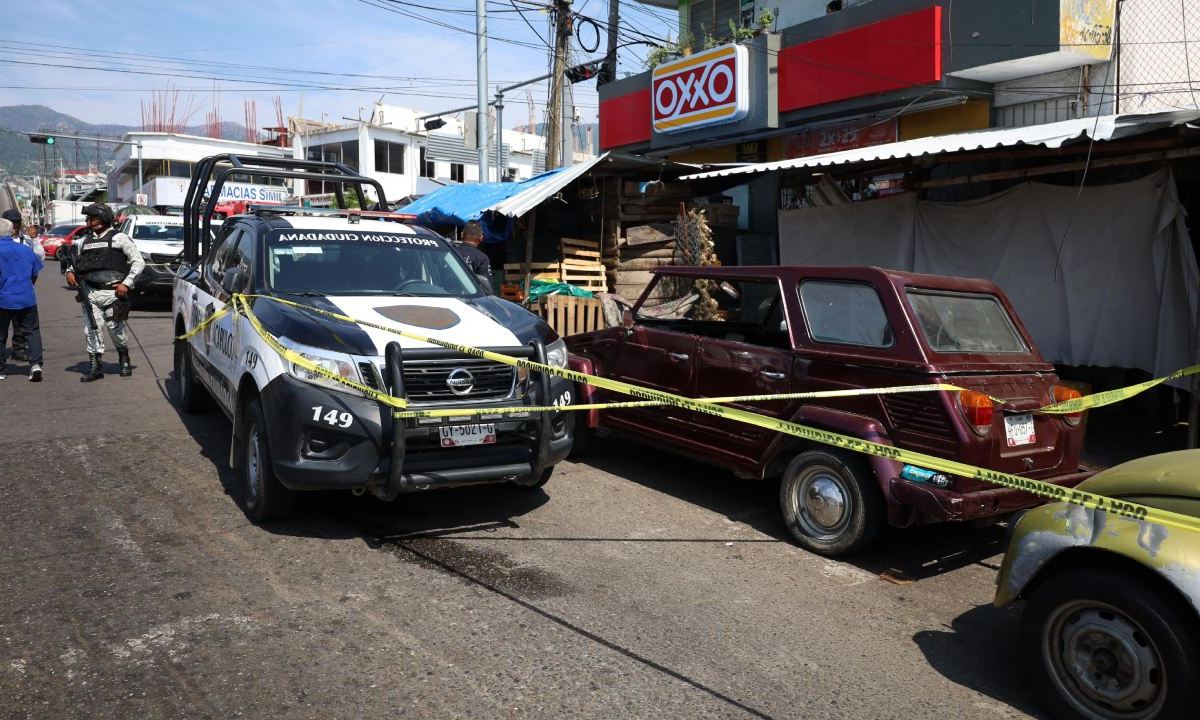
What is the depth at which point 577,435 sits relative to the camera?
23.8ft

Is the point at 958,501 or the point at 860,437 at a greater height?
the point at 860,437

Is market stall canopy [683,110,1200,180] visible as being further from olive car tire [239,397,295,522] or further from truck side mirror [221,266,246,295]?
olive car tire [239,397,295,522]

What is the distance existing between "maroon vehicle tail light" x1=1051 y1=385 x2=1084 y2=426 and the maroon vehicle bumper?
0.61 metres

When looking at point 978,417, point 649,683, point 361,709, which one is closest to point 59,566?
point 361,709

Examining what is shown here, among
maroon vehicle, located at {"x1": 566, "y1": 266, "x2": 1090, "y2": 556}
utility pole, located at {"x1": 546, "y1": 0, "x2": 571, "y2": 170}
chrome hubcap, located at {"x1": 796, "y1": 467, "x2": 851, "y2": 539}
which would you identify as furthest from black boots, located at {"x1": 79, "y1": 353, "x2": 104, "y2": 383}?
utility pole, located at {"x1": 546, "y1": 0, "x2": 571, "y2": 170}

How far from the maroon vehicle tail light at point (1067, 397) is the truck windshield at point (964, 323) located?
329mm

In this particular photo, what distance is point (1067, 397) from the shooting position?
5449 millimetres

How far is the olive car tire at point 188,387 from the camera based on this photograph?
26.2 feet

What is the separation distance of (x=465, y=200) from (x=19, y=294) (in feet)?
21.2

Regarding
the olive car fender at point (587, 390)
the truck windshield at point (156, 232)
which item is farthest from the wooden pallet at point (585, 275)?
the truck windshield at point (156, 232)

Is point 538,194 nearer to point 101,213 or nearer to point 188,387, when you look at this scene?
point 101,213

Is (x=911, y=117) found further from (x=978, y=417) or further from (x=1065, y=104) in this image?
(x=978, y=417)

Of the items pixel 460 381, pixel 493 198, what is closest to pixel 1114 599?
pixel 460 381

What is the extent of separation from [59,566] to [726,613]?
11.3 feet
